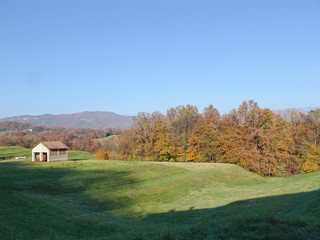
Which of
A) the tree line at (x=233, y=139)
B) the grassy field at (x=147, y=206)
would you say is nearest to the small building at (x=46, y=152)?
the grassy field at (x=147, y=206)

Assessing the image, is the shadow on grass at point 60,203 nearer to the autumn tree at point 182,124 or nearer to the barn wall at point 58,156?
the barn wall at point 58,156

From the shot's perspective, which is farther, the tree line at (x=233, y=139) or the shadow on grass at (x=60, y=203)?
the tree line at (x=233, y=139)

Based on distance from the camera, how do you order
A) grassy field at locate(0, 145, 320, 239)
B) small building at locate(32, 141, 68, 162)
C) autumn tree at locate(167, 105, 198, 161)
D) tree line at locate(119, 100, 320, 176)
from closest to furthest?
grassy field at locate(0, 145, 320, 239), small building at locate(32, 141, 68, 162), tree line at locate(119, 100, 320, 176), autumn tree at locate(167, 105, 198, 161)

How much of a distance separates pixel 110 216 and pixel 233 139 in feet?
153

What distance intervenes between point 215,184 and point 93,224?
2682cm

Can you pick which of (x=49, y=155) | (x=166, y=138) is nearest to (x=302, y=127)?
(x=166, y=138)

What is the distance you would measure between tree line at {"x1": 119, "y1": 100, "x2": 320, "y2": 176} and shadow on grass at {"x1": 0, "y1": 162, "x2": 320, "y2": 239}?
34.1 meters

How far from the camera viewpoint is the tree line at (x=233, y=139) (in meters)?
58.1

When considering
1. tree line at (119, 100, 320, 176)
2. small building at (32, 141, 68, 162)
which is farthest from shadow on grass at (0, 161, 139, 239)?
tree line at (119, 100, 320, 176)

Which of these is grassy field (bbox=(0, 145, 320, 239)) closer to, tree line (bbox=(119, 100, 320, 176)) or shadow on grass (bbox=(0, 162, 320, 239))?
shadow on grass (bbox=(0, 162, 320, 239))

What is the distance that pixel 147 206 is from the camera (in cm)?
2528

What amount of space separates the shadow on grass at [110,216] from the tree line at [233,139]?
3405 cm

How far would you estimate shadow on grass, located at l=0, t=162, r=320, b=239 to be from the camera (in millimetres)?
11133

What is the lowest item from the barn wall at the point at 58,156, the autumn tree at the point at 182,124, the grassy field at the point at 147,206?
the grassy field at the point at 147,206
